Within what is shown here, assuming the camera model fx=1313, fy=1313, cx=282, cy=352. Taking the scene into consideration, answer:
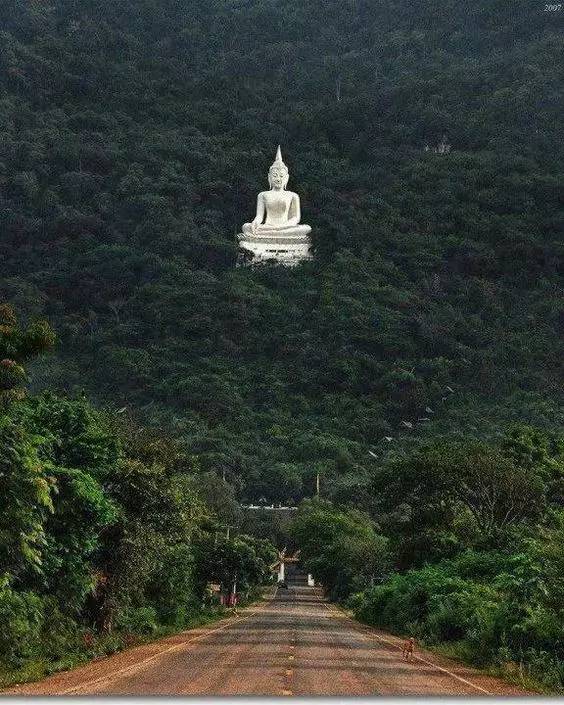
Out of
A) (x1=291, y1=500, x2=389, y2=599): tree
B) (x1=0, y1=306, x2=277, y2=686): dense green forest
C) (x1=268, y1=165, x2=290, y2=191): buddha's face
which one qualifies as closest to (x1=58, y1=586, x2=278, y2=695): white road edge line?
(x1=0, y1=306, x2=277, y2=686): dense green forest

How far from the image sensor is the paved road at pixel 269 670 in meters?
20.6

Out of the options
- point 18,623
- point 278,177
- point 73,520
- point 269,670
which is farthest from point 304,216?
point 18,623

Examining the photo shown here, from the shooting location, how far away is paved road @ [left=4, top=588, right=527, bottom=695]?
20609 mm

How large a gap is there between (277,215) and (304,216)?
9775 mm

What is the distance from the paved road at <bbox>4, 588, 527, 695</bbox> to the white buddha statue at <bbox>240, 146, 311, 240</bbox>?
226 ft

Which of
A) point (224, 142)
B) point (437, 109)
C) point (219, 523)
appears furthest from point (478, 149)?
point (219, 523)

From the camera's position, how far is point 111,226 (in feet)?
388

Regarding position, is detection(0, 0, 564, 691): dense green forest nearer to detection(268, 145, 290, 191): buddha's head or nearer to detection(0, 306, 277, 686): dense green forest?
detection(0, 306, 277, 686): dense green forest

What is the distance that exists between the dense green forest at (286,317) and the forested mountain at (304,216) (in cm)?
31

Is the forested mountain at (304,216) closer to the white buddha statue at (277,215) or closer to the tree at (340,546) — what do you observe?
the white buddha statue at (277,215)

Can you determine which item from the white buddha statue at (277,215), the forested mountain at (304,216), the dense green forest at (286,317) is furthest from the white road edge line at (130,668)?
the white buddha statue at (277,215)

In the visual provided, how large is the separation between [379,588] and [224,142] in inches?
3805

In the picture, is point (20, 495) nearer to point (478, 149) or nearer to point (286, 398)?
point (286, 398)

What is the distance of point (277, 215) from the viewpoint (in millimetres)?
108062
